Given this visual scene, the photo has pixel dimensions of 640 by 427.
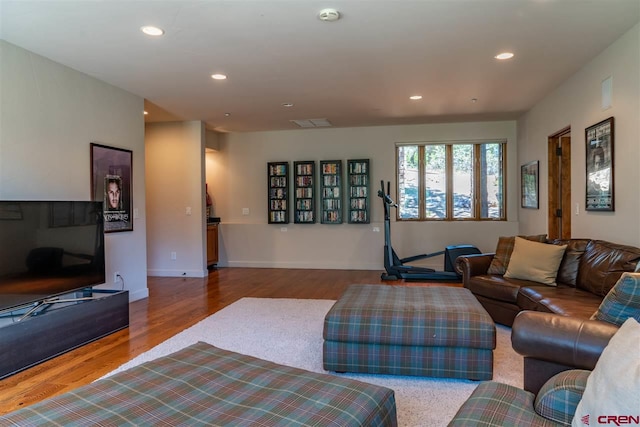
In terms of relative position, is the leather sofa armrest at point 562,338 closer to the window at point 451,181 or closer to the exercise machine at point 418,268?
the exercise machine at point 418,268

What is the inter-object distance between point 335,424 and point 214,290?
4.33 metres

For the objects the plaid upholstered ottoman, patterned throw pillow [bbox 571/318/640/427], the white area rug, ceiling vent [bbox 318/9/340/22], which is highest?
ceiling vent [bbox 318/9/340/22]

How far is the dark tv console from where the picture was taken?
8.79 ft

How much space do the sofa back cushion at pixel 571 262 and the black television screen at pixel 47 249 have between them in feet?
13.5

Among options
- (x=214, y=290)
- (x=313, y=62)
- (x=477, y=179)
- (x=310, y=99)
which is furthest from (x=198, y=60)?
(x=477, y=179)

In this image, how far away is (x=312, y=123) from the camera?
6625 millimetres

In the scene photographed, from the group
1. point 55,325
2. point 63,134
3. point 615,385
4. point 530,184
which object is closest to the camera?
point 615,385

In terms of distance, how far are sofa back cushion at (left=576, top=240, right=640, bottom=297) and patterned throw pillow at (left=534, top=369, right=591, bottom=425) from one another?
187cm

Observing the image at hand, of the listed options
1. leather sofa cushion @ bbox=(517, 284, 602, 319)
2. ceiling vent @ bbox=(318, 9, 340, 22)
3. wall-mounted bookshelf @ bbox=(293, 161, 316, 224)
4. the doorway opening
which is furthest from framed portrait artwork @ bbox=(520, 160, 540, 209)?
ceiling vent @ bbox=(318, 9, 340, 22)

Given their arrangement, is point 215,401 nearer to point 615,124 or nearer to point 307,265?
point 615,124

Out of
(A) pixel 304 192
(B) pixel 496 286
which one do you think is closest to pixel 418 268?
(A) pixel 304 192

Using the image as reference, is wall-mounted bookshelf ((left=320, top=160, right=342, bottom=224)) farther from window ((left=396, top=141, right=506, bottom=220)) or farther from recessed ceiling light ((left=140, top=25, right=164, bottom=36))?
recessed ceiling light ((left=140, top=25, right=164, bottom=36))

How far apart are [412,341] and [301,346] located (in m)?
1.01

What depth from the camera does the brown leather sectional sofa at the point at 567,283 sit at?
9.11 feet
